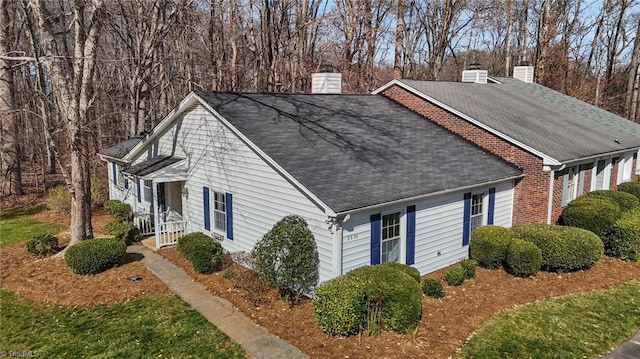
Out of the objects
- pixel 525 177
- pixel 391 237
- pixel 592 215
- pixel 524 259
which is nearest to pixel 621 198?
pixel 592 215

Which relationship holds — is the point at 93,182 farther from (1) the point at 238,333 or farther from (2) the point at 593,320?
(2) the point at 593,320

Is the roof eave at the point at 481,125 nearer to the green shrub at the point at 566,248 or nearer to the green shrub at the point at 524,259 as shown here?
the green shrub at the point at 566,248

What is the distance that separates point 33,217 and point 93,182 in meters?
3.06

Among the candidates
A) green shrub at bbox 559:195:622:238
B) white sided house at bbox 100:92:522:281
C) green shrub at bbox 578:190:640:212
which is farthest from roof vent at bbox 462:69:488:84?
green shrub at bbox 559:195:622:238

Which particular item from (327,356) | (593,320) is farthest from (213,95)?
(593,320)

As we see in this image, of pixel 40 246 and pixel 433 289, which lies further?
pixel 40 246

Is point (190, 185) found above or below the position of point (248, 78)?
below

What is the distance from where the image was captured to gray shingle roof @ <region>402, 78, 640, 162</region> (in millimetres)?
15508

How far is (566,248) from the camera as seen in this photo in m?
12.2

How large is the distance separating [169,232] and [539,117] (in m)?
15.5

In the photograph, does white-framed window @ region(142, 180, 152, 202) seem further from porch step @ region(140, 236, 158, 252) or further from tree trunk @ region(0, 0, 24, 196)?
tree trunk @ region(0, 0, 24, 196)

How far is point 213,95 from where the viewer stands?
13648 millimetres

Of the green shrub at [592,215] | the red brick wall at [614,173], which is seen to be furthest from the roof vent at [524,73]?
the green shrub at [592,215]

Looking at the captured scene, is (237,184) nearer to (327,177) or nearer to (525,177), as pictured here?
(327,177)
